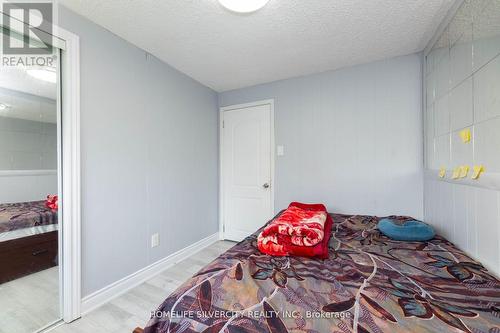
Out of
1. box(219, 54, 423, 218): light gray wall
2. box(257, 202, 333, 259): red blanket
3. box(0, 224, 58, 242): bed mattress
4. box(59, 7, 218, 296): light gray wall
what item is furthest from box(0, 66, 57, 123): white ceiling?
box(219, 54, 423, 218): light gray wall

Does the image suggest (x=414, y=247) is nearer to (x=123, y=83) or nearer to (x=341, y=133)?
(x=341, y=133)

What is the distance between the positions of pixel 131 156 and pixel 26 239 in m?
0.95

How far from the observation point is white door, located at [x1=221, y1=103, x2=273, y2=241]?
9.57ft

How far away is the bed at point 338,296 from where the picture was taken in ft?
2.30

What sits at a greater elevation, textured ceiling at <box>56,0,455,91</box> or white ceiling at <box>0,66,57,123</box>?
textured ceiling at <box>56,0,455,91</box>

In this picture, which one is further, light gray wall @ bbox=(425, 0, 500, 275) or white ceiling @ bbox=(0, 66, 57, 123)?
white ceiling @ bbox=(0, 66, 57, 123)

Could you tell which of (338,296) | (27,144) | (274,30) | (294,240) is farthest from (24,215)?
(274,30)

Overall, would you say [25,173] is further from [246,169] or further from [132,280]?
[246,169]

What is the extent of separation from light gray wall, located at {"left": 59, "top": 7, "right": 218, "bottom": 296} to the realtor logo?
0.37ft

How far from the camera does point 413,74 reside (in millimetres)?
2143

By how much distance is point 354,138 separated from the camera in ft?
7.87

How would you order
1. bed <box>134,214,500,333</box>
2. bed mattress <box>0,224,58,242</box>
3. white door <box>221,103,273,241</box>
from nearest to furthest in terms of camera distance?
bed <box>134,214,500,333</box> < bed mattress <box>0,224,58,242</box> < white door <box>221,103,273,241</box>

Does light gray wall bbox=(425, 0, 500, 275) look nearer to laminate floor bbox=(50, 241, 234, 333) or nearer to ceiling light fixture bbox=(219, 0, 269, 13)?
ceiling light fixture bbox=(219, 0, 269, 13)

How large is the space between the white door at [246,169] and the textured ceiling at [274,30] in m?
0.79
